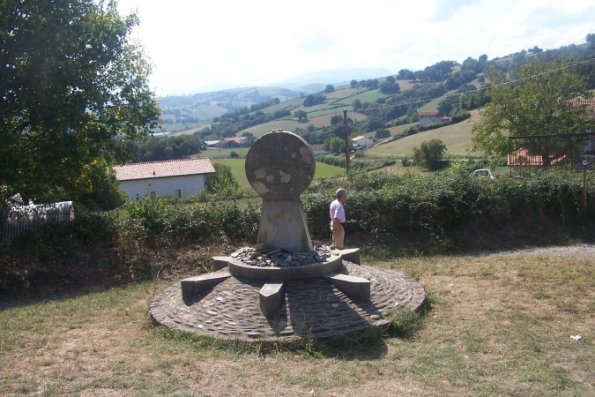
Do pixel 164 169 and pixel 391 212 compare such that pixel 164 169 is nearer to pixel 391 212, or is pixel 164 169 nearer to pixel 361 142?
pixel 361 142

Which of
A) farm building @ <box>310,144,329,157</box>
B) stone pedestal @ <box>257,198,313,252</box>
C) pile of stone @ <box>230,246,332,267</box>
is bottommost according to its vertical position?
farm building @ <box>310,144,329,157</box>

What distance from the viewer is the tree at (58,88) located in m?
13.1

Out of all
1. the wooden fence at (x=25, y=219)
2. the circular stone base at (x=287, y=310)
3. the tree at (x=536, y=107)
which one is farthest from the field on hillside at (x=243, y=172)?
the circular stone base at (x=287, y=310)

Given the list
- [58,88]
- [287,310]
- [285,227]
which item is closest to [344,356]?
[287,310]

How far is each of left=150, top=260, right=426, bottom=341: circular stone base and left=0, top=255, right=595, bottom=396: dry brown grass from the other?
0.32 m

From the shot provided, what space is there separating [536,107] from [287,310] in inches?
1230

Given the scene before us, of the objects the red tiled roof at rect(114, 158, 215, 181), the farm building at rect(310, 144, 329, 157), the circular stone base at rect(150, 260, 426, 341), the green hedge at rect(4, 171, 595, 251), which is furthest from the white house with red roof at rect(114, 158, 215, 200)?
the circular stone base at rect(150, 260, 426, 341)

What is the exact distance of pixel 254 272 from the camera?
29.7ft

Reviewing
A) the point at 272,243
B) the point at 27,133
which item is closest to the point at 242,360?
the point at 272,243

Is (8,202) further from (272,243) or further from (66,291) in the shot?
(272,243)

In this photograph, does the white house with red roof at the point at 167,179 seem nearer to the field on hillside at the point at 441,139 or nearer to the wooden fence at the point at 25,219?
the field on hillside at the point at 441,139

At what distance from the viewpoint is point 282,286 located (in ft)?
27.9

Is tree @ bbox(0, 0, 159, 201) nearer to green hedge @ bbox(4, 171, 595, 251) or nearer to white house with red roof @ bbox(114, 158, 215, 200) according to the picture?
green hedge @ bbox(4, 171, 595, 251)

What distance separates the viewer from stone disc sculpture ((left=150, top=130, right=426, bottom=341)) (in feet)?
26.0
